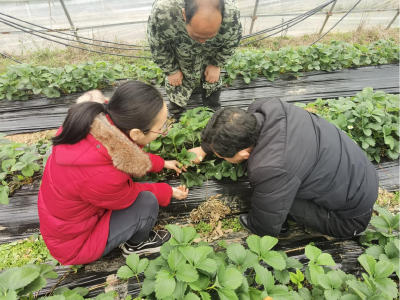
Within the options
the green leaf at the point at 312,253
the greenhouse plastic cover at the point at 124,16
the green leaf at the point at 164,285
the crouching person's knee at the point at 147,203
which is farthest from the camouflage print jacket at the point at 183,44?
the greenhouse plastic cover at the point at 124,16

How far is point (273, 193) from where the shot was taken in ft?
5.97

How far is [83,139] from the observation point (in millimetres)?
1548

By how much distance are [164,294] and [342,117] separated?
2901 millimetres

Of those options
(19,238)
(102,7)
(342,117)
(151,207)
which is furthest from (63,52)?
(342,117)

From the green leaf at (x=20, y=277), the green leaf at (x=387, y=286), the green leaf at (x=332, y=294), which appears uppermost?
the green leaf at (x=20, y=277)

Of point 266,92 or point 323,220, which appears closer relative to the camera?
point 323,220

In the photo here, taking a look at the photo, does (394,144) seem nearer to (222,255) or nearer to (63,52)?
(222,255)

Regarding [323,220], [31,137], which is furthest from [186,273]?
[31,137]

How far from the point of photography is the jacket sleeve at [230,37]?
2825mm

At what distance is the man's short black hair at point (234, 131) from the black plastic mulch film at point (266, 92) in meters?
2.19

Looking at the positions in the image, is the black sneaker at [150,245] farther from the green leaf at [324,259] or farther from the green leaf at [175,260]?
the green leaf at [324,259]

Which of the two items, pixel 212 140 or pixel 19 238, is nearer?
pixel 212 140

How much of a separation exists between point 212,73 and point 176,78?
50cm

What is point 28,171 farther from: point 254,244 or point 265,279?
point 265,279
